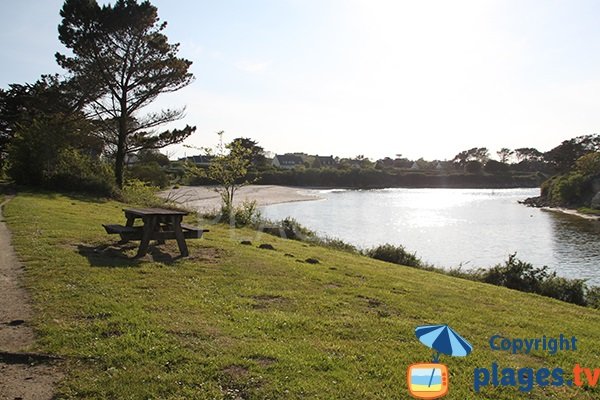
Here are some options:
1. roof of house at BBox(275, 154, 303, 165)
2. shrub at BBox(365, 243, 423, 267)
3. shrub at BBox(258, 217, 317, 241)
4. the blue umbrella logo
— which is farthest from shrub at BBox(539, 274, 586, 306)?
roof of house at BBox(275, 154, 303, 165)

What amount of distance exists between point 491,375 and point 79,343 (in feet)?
12.5

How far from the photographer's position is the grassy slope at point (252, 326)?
3.61 meters

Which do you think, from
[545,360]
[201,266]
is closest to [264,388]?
[545,360]

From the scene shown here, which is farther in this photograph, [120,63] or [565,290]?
[120,63]

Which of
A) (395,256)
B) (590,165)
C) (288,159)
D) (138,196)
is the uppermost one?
(288,159)

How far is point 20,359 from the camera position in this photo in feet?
12.7

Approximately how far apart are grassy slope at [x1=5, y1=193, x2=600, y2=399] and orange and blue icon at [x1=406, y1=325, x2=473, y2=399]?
A: 11 cm

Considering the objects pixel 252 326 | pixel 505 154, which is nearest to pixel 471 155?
pixel 505 154

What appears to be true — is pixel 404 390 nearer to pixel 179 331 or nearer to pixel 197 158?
pixel 179 331

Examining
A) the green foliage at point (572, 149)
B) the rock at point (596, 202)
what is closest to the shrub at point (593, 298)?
the rock at point (596, 202)

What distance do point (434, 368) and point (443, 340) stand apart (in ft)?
1.29

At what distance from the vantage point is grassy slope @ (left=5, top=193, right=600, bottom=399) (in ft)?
11.9

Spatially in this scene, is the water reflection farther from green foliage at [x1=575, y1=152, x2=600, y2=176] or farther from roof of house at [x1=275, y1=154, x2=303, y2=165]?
roof of house at [x1=275, y1=154, x2=303, y2=165]

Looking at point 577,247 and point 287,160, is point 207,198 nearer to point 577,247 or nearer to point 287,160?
point 577,247
